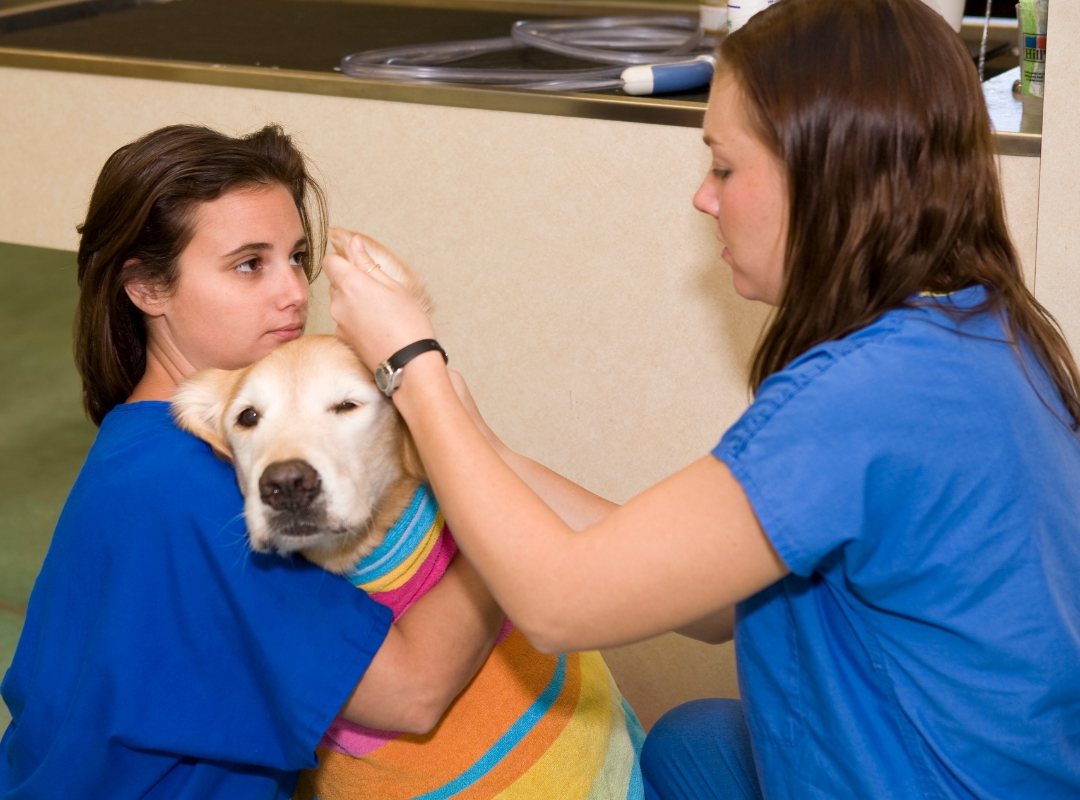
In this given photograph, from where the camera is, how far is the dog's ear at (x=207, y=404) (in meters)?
1.08

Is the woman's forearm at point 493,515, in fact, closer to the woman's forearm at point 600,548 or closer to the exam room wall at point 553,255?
the woman's forearm at point 600,548

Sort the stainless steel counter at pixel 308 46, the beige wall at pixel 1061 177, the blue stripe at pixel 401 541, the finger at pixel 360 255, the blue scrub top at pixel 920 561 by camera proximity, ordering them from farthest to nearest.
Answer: the stainless steel counter at pixel 308 46 → the beige wall at pixel 1061 177 → the blue stripe at pixel 401 541 → the finger at pixel 360 255 → the blue scrub top at pixel 920 561

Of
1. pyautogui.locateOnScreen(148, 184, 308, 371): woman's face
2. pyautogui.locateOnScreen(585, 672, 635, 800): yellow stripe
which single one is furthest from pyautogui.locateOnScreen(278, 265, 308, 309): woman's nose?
pyautogui.locateOnScreen(585, 672, 635, 800): yellow stripe

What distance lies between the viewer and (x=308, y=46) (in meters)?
1.99

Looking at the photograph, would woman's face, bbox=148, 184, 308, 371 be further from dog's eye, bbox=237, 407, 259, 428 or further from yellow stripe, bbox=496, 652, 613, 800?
yellow stripe, bbox=496, 652, 613, 800

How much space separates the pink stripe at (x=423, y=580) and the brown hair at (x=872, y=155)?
0.46 m

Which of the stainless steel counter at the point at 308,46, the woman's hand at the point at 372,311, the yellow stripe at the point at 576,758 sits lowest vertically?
the yellow stripe at the point at 576,758

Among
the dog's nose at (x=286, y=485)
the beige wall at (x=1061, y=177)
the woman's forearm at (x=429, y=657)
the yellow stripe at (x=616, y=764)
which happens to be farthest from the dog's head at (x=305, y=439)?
the beige wall at (x=1061, y=177)

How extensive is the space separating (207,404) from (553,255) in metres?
0.67

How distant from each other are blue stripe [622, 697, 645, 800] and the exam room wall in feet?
1.47

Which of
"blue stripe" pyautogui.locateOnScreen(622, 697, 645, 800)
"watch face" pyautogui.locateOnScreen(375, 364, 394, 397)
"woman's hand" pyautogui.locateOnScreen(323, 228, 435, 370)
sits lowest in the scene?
"blue stripe" pyautogui.locateOnScreen(622, 697, 645, 800)

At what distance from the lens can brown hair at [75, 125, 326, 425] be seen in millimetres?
1153

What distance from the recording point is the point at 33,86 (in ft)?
6.20

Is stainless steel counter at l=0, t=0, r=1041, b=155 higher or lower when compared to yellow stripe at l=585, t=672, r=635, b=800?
higher
